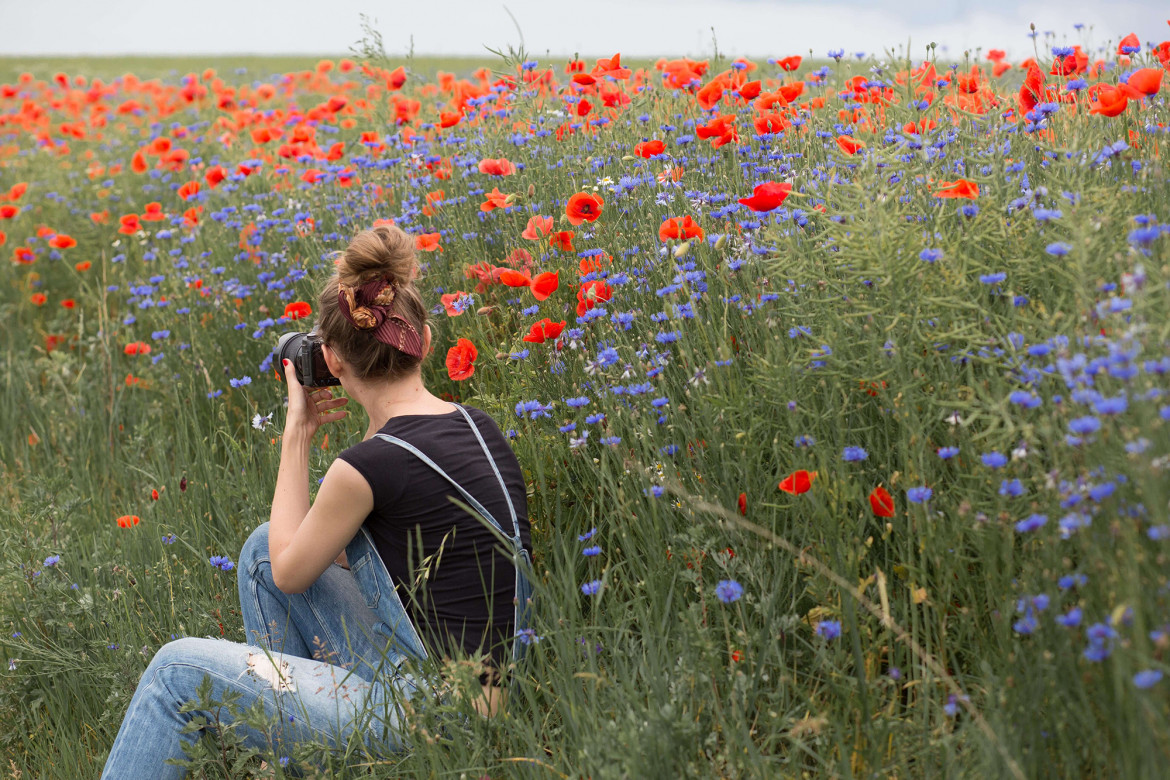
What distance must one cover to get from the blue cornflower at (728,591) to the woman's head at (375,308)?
1093 millimetres

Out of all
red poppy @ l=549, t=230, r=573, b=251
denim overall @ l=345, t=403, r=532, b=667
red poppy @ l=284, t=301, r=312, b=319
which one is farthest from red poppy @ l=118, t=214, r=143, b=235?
denim overall @ l=345, t=403, r=532, b=667

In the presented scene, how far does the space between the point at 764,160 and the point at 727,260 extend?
2.93ft

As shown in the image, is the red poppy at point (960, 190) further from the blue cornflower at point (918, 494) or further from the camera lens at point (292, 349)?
the camera lens at point (292, 349)

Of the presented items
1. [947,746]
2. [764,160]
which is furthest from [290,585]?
[764,160]

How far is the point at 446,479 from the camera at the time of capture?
96.0 inches

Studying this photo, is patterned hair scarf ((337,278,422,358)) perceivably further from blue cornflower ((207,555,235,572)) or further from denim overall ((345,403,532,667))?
blue cornflower ((207,555,235,572))

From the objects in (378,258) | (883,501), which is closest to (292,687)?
(378,258)

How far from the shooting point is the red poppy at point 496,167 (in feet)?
12.5

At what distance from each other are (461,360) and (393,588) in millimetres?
897

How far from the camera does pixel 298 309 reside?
13.4 feet

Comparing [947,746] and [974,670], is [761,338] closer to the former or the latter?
[974,670]

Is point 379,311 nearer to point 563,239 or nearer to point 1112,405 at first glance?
point 563,239

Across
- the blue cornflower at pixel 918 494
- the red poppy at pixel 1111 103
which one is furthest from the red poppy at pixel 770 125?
the blue cornflower at pixel 918 494

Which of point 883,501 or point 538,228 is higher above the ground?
point 538,228
